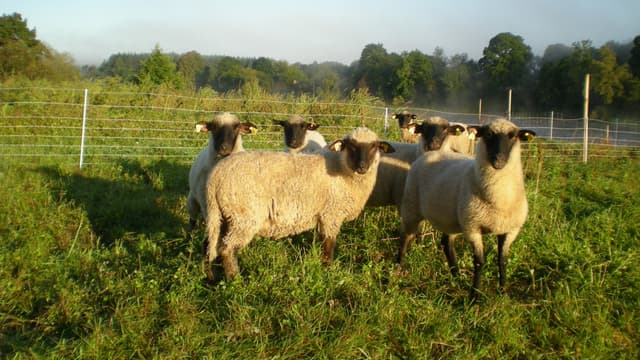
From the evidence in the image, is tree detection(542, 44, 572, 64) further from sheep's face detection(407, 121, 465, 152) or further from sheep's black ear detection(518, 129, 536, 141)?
sheep's black ear detection(518, 129, 536, 141)

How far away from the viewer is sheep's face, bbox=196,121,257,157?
19.8 ft

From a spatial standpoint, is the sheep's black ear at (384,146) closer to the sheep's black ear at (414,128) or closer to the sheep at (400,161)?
the sheep at (400,161)

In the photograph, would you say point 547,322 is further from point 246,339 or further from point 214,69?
point 214,69

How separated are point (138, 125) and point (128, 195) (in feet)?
17.2

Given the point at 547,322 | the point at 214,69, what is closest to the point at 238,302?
the point at 547,322

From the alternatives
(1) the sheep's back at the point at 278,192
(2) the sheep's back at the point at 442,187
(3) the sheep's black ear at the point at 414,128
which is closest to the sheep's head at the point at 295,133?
(3) the sheep's black ear at the point at 414,128

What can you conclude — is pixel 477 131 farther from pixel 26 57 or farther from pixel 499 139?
pixel 26 57

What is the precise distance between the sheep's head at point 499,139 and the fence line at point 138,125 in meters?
5.82

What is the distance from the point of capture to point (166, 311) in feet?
11.9

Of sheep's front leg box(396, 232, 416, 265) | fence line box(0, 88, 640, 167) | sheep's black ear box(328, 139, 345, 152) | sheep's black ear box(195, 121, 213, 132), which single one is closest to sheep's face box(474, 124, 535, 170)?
sheep's front leg box(396, 232, 416, 265)

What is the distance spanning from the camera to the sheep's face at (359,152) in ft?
16.6

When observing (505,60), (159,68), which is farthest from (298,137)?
(505,60)

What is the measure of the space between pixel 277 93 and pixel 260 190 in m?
11.7

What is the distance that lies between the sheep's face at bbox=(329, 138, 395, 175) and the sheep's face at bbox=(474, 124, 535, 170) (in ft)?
3.75
